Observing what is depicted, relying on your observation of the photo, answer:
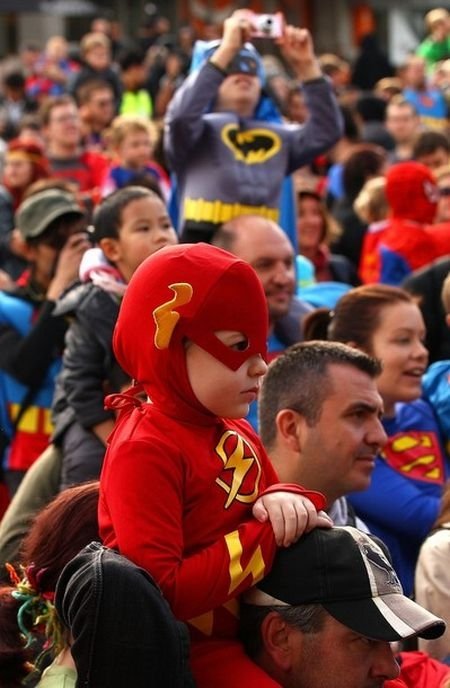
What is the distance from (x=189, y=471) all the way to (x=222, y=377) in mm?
196

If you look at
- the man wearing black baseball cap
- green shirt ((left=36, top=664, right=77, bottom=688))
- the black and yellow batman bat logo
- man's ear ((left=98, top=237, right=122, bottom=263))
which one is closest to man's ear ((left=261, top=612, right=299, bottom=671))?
the man wearing black baseball cap

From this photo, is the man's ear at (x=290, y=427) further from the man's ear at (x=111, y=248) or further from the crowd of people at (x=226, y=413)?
the man's ear at (x=111, y=248)

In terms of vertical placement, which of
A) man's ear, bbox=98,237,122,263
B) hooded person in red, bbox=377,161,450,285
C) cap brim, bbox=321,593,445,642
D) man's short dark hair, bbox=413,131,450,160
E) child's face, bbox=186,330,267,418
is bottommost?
man's short dark hair, bbox=413,131,450,160

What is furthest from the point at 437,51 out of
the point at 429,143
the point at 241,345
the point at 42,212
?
the point at 241,345

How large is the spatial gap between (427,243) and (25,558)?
15.0ft

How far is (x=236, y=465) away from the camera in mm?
2811

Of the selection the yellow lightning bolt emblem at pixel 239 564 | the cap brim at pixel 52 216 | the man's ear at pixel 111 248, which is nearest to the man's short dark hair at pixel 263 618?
the yellow lightning bolt emblem at pixel 239 564

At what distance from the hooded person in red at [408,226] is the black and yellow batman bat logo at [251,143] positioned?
4.09ft

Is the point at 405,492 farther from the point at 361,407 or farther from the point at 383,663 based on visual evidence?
the point at 383,663

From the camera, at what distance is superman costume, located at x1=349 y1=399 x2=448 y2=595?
4461 millimetres

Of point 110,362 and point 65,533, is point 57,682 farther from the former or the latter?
point 110,362

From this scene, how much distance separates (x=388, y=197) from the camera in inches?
298

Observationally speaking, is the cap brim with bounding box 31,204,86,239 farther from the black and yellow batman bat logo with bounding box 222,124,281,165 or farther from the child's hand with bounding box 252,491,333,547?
the child's hand with bounding box 252,491,333,547

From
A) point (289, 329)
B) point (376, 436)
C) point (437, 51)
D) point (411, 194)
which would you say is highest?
point (376, 436)
